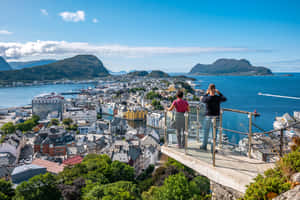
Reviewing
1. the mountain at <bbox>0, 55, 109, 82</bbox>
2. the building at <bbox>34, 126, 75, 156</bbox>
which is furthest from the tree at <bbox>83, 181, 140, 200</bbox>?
the mountain at <bbox>0, 55, 109, 82</bbox>

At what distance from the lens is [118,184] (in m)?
11.4

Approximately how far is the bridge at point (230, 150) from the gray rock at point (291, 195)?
822 mm

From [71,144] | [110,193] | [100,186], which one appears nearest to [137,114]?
[71,144]

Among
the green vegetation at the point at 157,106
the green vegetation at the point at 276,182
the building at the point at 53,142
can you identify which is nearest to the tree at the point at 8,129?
the building at the point at 53,142

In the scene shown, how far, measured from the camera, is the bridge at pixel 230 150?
361cm

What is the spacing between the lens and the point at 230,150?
14.5 ft

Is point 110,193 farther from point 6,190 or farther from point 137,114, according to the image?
point 137,114

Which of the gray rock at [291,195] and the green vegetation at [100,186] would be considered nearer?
the gray rock at [291,195]

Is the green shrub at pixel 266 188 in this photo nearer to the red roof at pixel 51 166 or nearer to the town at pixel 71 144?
the town at pixel 71 144

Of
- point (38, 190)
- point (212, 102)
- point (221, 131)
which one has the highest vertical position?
point (212, 102)

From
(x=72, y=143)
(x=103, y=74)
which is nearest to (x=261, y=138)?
(x=72, y=143)

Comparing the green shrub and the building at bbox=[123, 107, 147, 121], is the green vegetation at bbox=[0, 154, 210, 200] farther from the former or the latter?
the building at bbox=[123, 107, 147, 121]

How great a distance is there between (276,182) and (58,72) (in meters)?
171

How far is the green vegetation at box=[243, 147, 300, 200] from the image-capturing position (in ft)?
9.00
